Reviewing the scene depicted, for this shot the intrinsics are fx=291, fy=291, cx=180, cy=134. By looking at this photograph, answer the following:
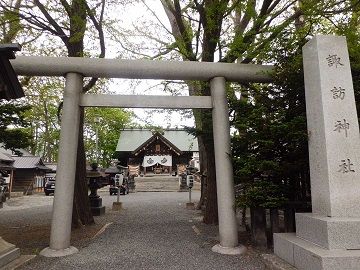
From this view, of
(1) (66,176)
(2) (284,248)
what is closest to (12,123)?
(1) (66,176)

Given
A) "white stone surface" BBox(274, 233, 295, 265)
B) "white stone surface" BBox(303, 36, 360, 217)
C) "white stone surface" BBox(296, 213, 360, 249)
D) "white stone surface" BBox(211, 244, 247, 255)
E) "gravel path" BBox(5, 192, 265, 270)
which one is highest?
"white stone surface" BBox(303, 36, 360, 217)

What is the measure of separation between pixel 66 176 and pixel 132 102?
6.51 feet

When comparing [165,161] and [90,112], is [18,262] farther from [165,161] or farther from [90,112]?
[165,161]

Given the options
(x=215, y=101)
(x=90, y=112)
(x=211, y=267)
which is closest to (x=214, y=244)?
(x=211, y=267)

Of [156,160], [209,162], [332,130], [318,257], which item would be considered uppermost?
[156,160]

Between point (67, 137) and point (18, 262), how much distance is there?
237cm

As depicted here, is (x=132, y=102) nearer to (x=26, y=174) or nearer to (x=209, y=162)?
(x=209, y=162)

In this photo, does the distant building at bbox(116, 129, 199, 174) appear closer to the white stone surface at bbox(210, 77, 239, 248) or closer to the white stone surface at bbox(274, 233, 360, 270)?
the white stone surface at bbox(210, 77, 239, 248)

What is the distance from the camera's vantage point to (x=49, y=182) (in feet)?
81.6

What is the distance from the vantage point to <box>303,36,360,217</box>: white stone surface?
169 inches

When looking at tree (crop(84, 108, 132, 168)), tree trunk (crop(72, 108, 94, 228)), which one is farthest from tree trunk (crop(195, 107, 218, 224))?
tree (crop(84, 108, 132, 168))

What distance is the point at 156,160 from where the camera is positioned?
106 ft

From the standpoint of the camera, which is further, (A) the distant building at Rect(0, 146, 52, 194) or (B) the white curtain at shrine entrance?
(B) the white curtain at shrine entrance

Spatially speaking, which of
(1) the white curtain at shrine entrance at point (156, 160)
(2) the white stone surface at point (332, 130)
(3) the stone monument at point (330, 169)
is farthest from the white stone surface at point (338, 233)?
(1) the white curtain at shrine entrance at point (156, 160)
